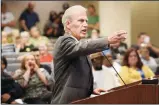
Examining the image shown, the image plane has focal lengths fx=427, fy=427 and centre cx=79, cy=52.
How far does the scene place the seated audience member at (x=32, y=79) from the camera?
199 inches

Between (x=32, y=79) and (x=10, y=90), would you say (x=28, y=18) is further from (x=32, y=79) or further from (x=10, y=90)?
(x=10, y=90)

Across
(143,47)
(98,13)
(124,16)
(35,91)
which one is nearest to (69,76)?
(35,91)

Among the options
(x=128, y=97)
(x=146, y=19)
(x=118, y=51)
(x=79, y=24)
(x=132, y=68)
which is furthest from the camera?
(x=146, y=19)

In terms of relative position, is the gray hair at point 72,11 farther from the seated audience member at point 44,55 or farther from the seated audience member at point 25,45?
the seated audience member at point 25,45

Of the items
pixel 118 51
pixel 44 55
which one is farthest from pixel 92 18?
pixel 44 55

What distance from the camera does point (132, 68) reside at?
5117mm

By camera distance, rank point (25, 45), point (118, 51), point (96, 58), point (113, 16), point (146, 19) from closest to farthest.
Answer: point (96, 58)
point (25, 45)
point (118, 51)
point (113, 16)
point (146, 19)

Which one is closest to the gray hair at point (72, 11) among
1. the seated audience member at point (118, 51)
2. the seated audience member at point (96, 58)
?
the seated audience member at point (96, 58)

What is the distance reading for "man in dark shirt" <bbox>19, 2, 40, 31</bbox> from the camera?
30.3ft

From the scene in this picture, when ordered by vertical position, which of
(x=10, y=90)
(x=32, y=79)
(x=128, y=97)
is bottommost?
(x=10, y=90)

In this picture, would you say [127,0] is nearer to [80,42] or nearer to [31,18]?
[31,18]

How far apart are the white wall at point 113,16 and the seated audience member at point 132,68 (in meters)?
3.75

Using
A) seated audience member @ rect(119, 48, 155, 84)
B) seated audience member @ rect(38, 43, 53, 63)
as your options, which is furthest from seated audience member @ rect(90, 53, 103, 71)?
seated audience member @ rect(38, 43, 53, 63)

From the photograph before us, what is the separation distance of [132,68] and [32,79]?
121cm
